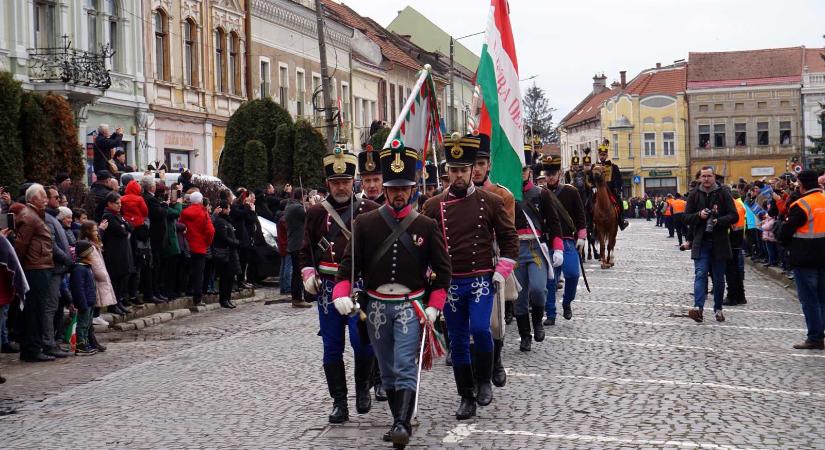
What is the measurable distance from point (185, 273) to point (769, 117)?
79574 mm

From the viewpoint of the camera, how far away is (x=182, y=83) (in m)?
36.5

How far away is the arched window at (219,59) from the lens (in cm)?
3969

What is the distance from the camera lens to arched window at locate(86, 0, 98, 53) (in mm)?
31125

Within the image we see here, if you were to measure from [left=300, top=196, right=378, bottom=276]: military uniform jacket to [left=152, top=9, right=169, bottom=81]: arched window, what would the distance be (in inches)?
1055

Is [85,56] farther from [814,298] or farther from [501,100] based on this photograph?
[814,298]

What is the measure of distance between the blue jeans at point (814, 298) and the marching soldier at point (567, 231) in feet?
9.07

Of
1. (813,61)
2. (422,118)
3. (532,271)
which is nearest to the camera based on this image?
(422,118)

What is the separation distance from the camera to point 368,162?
29.8 ft

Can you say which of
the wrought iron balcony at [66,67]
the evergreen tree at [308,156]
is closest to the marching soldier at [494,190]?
the wrought iron balcony at [66,67]

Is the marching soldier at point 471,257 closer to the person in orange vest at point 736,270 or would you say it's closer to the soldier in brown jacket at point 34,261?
the soldier in brown jacket at point 34,261

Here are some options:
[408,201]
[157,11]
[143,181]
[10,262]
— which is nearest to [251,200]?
[143,181]

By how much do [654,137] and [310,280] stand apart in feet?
287

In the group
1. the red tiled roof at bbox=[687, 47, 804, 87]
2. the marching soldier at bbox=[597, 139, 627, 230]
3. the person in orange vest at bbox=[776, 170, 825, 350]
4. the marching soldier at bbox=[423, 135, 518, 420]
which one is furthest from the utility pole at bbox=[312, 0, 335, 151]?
the red tiled roof at bbox=[687, 47, 804, 87]

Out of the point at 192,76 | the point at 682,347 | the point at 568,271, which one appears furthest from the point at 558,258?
the point at 192,76
